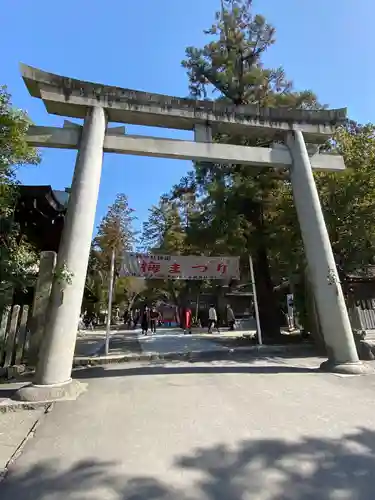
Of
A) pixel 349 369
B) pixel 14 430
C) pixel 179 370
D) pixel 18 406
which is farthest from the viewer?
pixel 179 370

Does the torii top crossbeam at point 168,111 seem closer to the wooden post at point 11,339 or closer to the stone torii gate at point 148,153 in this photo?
the stone torii gate at point 148,153

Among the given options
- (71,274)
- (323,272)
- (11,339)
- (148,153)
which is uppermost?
(148,153)

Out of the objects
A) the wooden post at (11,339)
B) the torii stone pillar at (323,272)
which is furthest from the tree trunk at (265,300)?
the wooden post at (11,339)

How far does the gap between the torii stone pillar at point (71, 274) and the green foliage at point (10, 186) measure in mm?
1026

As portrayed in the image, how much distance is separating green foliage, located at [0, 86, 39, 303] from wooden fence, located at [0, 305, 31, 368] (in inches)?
18.9

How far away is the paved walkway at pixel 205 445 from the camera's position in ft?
8.34

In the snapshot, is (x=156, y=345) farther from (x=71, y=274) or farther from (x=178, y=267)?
(x=71, y=274)

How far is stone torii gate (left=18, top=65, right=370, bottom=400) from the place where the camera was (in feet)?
17.8

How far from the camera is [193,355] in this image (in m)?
8.66

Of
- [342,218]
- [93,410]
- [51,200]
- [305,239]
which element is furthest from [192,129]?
[93,410]

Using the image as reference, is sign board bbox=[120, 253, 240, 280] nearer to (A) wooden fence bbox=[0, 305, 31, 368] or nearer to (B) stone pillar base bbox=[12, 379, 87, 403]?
(A) wooden fence bbox=[0, 305, 31, 368]

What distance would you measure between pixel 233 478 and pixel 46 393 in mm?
3274

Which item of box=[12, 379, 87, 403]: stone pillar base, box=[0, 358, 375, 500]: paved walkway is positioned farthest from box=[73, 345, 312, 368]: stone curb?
box=[12, 379, 87, 403]: stone pillar base

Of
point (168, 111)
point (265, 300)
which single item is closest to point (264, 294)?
point (265, 300)
